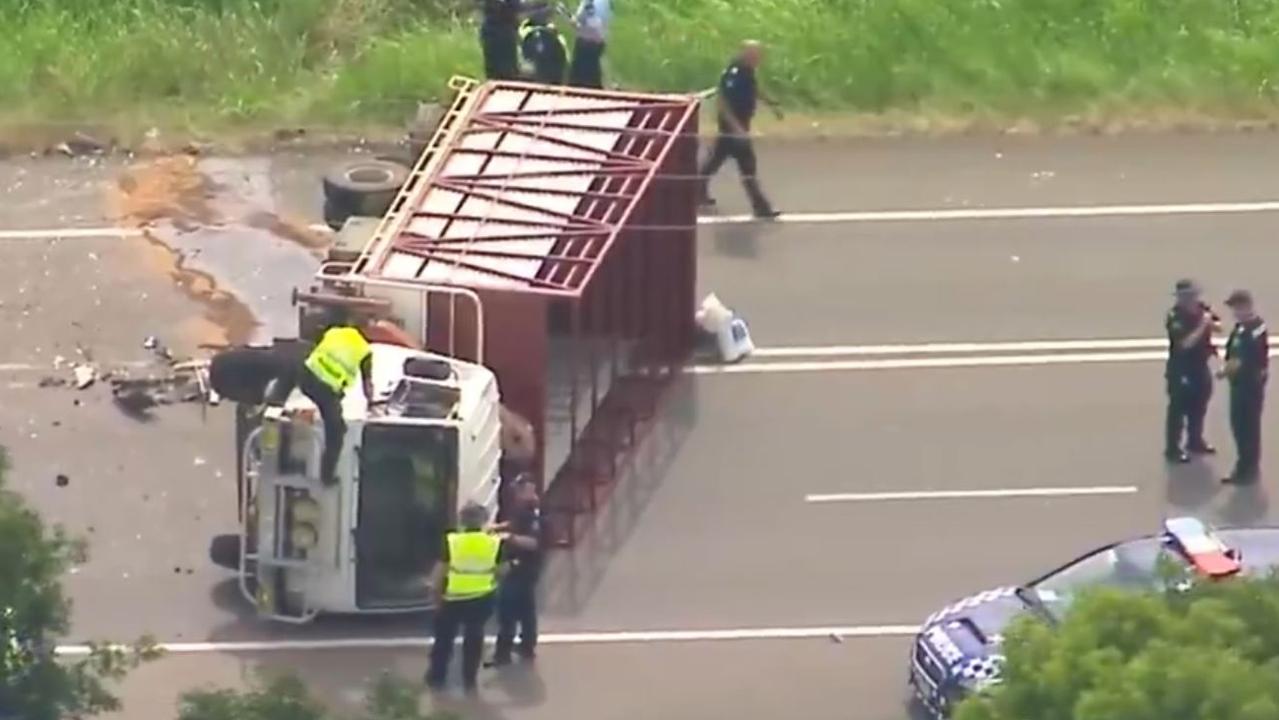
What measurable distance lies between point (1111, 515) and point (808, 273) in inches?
173

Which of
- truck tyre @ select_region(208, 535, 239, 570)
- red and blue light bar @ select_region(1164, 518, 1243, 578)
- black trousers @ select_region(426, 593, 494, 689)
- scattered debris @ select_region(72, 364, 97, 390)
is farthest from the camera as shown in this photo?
scattered debris @ select_region(72, 364, 97, 390)

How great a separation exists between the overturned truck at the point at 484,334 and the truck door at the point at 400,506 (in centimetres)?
1

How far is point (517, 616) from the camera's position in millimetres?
20625

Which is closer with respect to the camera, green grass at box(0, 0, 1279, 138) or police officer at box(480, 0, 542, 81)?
police officer at box(480, 0, 542, 81)

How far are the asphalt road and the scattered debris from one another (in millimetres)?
169

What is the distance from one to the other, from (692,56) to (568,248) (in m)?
8.17

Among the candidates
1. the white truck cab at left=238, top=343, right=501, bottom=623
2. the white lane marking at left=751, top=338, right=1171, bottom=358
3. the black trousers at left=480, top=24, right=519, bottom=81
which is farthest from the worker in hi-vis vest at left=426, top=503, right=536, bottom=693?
the black trousers at left=480, top=24, right=519, bottom=81

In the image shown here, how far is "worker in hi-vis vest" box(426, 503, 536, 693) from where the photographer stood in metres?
19.9

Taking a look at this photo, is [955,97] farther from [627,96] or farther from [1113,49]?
[627,96]

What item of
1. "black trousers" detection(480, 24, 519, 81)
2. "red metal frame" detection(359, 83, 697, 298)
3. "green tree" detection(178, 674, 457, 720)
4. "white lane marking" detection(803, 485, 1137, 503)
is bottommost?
"white lane marking" detection(803, 485, 1137, 503)

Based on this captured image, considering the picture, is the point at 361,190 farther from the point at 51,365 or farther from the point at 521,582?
the point at 521,582

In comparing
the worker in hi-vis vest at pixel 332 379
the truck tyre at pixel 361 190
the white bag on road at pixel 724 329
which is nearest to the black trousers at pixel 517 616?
the worker in hi-vis vest at pixel 332 379

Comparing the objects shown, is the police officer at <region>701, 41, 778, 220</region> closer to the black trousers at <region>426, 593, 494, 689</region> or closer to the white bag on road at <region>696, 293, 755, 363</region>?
the white bag on road at <region>696, 293, 755, 363</region>

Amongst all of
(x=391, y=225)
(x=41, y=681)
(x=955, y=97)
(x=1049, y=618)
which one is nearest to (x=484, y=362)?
(x=391, y=225)
